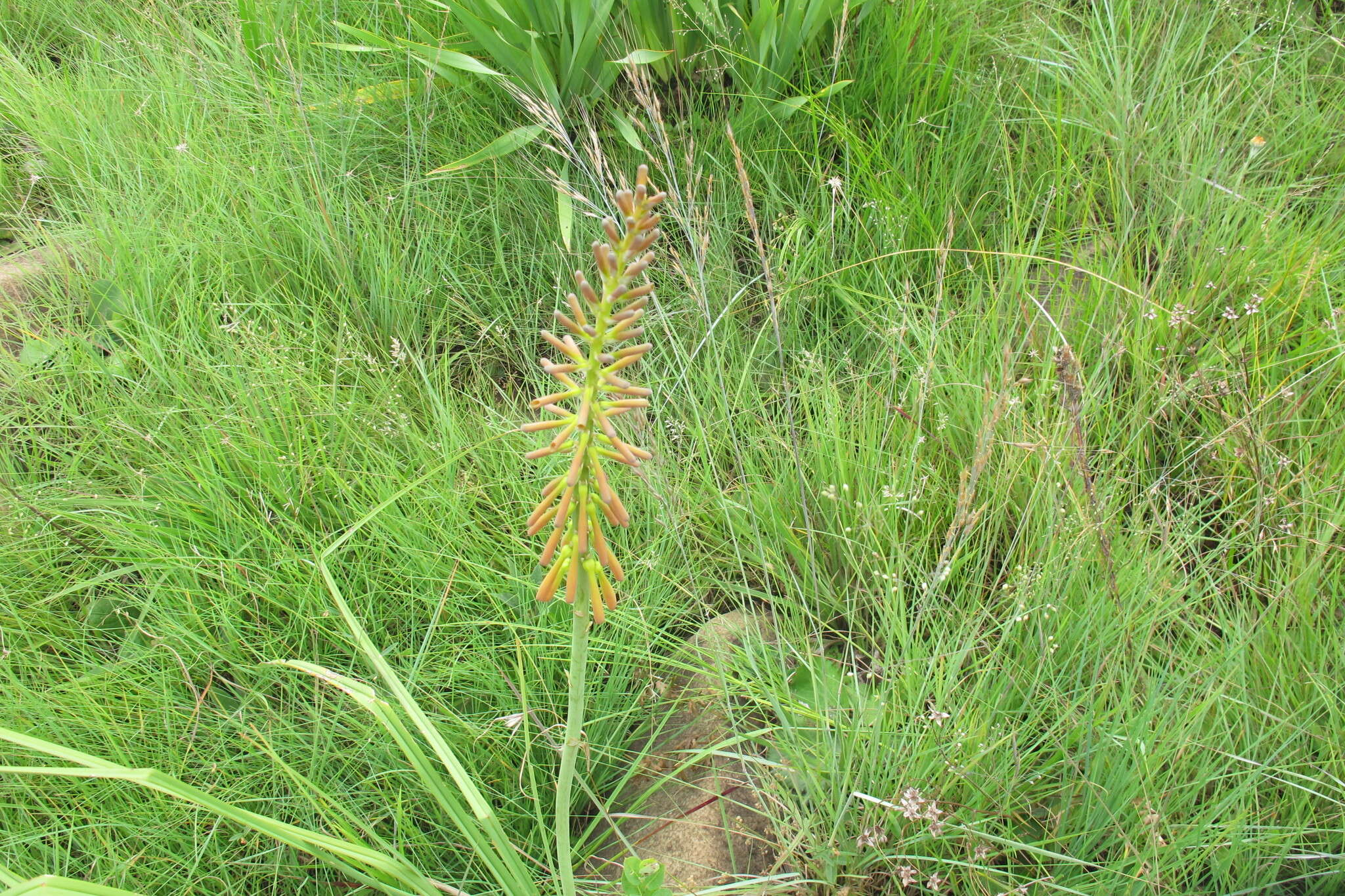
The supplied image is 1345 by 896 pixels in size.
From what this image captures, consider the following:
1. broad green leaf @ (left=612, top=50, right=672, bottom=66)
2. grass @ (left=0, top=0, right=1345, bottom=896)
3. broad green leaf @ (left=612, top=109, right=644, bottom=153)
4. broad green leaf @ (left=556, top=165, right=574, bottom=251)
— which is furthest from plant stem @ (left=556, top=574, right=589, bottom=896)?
broad green leaf @ (left=612, top=50, right=672, bottom=66)

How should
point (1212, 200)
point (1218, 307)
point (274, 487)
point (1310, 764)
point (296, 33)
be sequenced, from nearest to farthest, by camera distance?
1. point (1310, 764)
2. point (274, 487)
3. point (1218, 307)
4. point (1212, 200)
5. point (296, 33)

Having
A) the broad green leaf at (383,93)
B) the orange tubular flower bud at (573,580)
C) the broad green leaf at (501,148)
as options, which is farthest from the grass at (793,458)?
the orange tubular flower bud at (573,580)

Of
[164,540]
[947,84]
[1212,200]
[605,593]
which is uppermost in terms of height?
[947,84]

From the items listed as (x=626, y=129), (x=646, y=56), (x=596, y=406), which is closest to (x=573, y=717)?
(x=596, y=406)

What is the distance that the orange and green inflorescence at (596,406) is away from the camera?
0.86 metres

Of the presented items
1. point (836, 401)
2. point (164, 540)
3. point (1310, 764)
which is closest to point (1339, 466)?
point (1310, 764)

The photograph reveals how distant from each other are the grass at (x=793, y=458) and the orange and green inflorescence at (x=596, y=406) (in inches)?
28.1

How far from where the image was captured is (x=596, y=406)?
3.07ft

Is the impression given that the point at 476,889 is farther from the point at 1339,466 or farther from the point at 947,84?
the point at 947,84

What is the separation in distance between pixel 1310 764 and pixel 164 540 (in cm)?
237

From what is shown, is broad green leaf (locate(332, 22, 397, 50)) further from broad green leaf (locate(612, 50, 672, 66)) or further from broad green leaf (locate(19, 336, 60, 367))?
broad green leaf (locate(19, 336, 60, 367))

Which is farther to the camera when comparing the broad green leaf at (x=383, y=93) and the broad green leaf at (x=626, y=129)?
the broad green leaf at (x=383, y=93)

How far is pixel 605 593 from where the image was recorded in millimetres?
1085

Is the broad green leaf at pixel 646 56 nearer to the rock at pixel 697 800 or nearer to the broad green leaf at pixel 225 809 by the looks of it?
the rock at pixel 697 800
